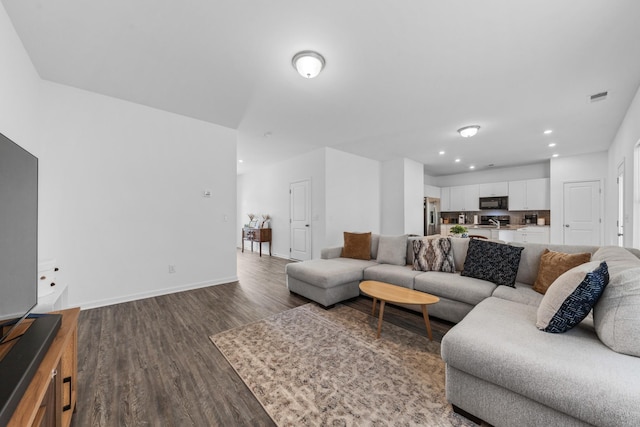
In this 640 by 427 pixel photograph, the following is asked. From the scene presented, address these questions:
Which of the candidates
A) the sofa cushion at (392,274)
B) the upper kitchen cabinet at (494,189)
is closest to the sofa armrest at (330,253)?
the sofa cushion at (392,274)

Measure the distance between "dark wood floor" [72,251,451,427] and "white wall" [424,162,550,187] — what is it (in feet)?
21.9

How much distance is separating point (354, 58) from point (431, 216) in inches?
255

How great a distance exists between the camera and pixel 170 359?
1.97 metres

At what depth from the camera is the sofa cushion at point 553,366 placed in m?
1.00

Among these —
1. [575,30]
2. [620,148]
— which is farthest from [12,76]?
[620,148]

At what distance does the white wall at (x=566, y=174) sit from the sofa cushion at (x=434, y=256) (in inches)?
199

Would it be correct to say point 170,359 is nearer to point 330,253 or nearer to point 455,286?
point 330,253

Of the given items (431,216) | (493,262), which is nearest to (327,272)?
(493,262)

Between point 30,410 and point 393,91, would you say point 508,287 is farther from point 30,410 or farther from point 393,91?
point 30,410

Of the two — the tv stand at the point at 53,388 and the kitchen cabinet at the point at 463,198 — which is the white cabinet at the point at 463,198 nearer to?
the kitchen cabinet at the point at 463,198

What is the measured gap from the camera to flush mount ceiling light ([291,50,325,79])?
7.51ft

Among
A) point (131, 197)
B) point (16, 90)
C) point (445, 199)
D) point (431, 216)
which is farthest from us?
point (445, 199)

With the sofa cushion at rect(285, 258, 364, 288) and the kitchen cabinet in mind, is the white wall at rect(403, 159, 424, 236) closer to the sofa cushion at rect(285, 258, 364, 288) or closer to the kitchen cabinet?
the kitchen cabinet

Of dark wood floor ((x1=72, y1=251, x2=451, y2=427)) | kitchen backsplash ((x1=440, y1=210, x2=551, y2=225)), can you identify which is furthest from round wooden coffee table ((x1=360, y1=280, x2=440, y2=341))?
kitchen backsplash ((x1=440, y1=210, x2=551, y2=225))
